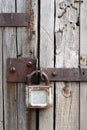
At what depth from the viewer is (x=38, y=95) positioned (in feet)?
4.91

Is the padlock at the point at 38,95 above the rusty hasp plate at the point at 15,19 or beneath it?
beneath

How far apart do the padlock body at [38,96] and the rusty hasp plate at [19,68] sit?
94 mm

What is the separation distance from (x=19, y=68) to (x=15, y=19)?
9.0 inches

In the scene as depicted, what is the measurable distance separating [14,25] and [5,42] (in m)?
0.09

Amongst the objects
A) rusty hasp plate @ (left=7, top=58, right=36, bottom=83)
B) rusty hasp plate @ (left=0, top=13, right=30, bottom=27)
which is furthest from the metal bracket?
rusty hasp plate @ (left=0, top=13, right=30, bottom=27)

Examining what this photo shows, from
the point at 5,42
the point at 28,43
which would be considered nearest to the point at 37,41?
the point at 28,43

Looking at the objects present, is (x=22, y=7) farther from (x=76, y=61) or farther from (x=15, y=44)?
(x=76, y=61)

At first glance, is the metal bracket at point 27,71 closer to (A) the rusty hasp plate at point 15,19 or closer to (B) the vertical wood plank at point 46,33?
(B) the vertical wood plank at point 46,33

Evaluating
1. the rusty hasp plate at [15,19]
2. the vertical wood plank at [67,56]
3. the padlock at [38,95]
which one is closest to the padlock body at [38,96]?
the padlock at [38,95]

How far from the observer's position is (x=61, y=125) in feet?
5.28

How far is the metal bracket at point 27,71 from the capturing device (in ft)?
5.14

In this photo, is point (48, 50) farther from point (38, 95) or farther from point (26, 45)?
point (38, 95)

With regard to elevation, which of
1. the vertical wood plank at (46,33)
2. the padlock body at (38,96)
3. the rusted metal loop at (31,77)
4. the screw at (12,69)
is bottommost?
the padlock body at (38,96)

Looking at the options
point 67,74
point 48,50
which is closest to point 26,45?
point 48,50
